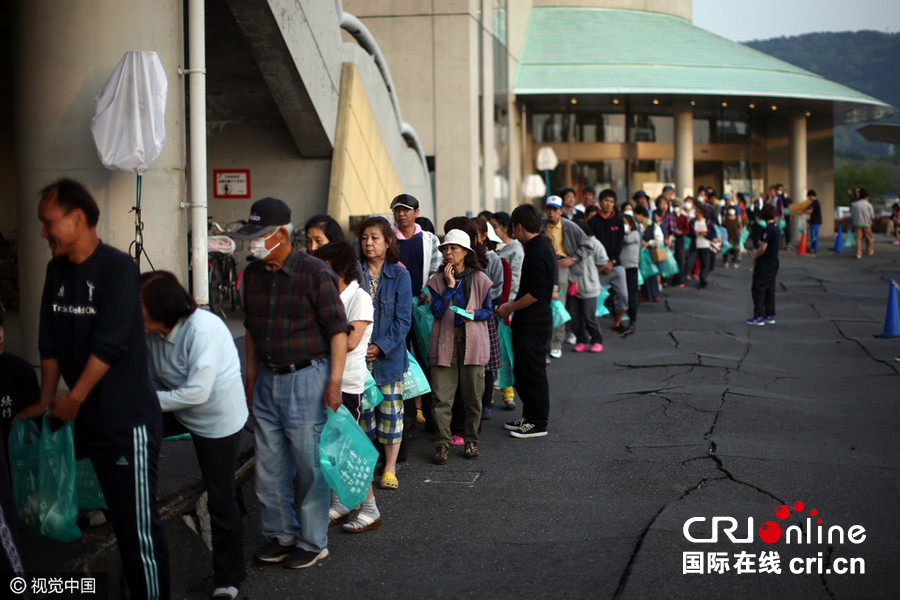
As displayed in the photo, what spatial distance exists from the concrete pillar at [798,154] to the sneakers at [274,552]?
32.0 meters

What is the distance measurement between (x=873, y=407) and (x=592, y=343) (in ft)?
13.2

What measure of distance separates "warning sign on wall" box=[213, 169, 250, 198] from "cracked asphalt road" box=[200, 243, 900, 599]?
5.80m

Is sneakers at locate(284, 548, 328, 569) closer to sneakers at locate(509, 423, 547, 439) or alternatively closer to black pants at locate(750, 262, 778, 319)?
sneakers at locate(509, 423, 547, 439)

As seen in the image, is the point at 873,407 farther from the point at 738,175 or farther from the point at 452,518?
the point at 738,175

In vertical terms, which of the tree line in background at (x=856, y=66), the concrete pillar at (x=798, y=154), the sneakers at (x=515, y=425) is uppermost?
the tree line in background at (x=856, y=66)

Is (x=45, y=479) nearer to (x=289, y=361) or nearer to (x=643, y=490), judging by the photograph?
(x=289, y=361)

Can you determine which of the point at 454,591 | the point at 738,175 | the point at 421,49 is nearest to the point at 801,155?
the point at 738,175

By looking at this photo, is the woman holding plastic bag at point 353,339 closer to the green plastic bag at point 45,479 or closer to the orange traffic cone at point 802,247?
the green plastic bag at point 45,479

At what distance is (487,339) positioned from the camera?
6.24 meters

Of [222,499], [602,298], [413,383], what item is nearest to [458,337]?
[413,383]

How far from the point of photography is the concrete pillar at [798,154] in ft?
105

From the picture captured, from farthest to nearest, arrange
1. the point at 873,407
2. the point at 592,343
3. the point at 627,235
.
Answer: the point at 627,235, the point at 592,343, the point at 873,407

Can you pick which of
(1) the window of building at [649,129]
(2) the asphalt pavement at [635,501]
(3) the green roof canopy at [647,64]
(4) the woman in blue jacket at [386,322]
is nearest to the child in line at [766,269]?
(2) the asphalt pavement at [635,501]

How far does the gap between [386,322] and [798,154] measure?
102ft
